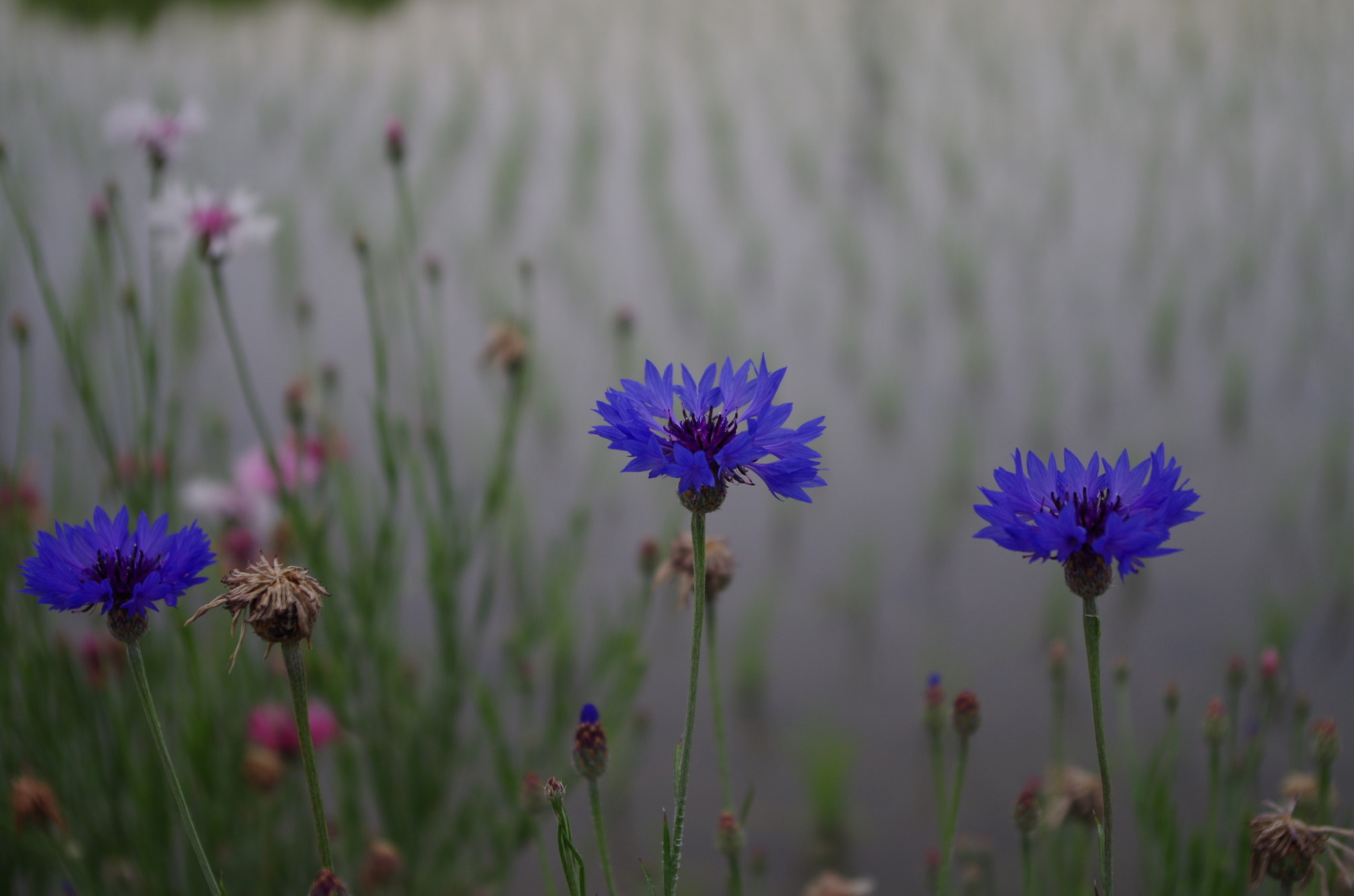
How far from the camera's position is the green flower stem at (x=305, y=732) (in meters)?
0.58

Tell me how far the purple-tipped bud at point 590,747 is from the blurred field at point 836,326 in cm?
65

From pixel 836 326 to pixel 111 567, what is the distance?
2.52 meters

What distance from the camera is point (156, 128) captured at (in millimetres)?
1354

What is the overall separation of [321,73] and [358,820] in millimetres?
5496

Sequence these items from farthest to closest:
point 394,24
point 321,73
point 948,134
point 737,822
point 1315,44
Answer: point 394,24, point 321,73, point 1315,44, point 948,134, point 737,822

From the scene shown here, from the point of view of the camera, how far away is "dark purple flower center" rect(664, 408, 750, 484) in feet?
2.04

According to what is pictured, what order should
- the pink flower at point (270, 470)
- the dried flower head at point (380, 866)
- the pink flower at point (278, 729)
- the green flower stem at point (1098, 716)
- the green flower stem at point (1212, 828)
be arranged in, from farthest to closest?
the pink flower at point (270, 470) → the pink flower at point (278, 729) → the dried flower head at point (380, 866) → the green flower stem at point (1212, 828) → the green flower stem at point (1098, 716)

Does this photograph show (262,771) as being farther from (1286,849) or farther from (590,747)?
(1286,849)

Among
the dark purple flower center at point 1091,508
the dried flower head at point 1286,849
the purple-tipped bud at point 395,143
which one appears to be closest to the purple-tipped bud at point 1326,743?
the dried flower head at point 1286,849

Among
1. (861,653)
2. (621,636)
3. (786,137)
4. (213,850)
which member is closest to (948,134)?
(786,137)

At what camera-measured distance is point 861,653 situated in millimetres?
1864

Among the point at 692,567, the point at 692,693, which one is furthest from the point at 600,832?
the point at 692,567

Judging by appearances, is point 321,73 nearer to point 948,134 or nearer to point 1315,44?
point 948,134

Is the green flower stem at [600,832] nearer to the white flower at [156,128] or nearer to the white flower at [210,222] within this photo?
the white flower at [210,222]
